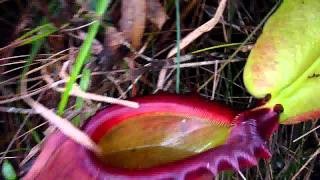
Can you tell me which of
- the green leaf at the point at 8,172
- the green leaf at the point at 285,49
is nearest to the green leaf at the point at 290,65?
the green leaf at the point at 285,49

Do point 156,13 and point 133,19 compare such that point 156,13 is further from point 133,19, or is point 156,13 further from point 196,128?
point 196,128

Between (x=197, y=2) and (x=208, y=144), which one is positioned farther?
(x=197, y=2)

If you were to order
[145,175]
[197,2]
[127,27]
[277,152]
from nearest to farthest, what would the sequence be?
1. [145,175]
2. [127,27]
3. [197,2]
4. [277,152]

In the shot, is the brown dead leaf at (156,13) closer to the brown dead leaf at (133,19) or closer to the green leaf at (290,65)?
the brown dead leaf at (133,19)

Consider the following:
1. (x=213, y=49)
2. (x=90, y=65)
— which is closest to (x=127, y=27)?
(x=90, y=65)

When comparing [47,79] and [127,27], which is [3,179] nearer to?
[47,79]

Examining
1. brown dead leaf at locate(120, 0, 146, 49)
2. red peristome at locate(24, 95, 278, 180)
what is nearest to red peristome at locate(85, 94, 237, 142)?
red peristome at locate(24, 95, 278, 180)
